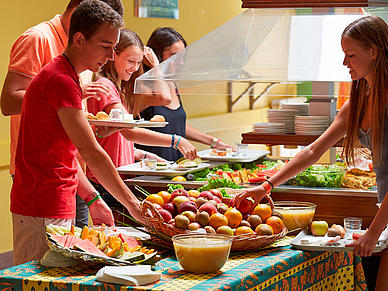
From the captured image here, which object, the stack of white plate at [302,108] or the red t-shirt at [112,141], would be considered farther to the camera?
the stack of white plate at [302,108]

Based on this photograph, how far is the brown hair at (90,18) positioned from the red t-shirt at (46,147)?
0.13m

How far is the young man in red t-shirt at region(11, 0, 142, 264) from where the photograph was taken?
211 centimetres

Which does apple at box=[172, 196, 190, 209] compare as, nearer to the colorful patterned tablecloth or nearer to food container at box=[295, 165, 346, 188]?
the colorful patterned tablecloth

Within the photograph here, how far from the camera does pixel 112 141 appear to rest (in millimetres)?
3432

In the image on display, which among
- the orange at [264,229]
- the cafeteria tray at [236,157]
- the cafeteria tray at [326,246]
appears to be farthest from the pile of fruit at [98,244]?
the cafeteria tray at [236,157]

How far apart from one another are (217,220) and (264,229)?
0.18 metres

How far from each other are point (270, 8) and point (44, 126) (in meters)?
1.43

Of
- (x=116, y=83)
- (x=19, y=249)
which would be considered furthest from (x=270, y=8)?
(x=19, y=249)

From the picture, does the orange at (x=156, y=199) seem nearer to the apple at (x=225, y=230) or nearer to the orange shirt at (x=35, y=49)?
the apple at (x=225, y=230)

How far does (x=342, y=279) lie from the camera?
2418mm

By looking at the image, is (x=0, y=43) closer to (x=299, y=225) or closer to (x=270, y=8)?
(x=270, y=8)

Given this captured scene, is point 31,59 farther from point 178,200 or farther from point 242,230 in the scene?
point 242,230

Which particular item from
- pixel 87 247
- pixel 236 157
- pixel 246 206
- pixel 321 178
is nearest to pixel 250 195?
pixel 246 206

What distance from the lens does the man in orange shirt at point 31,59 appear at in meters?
2.70
